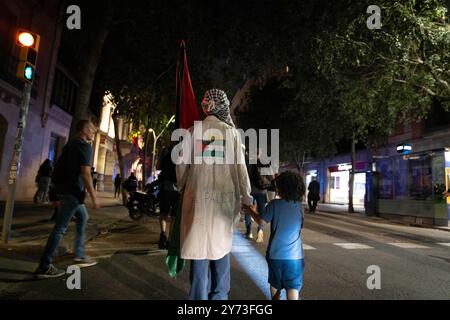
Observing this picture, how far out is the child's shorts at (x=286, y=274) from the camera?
3.17m

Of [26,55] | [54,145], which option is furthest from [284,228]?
[54,145]

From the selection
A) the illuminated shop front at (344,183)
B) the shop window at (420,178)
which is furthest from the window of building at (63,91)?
the illuminated shop front at (344,183)

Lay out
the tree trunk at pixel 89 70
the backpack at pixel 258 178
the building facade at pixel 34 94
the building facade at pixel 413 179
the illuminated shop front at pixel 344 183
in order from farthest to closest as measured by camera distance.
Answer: the illuminated shop front at pixel 344 183 → the building facade at pixel 413 179 → the building facade at pixel 34 94 → the tree trunk at pixel 89 70 → the backpack at pixel 258 178

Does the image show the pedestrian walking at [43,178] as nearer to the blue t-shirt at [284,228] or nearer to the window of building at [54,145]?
the window of building at [54,145]

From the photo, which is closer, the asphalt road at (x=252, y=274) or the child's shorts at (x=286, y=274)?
the child's shorts at (x=286, y=274)

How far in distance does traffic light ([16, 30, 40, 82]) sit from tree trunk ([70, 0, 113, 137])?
8.64ft

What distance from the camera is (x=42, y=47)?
15102 millimetres

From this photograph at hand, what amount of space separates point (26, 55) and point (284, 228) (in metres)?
5.53

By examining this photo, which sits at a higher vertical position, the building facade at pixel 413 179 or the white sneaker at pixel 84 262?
the building facade at pixel 413 179

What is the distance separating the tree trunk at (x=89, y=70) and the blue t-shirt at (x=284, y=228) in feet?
22.3

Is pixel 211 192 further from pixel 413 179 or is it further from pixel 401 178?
pixel 401 178
